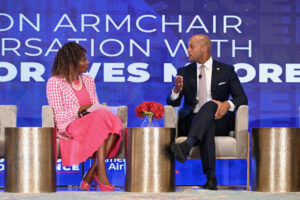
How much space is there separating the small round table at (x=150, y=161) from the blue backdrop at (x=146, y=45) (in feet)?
6.92

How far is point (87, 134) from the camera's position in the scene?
4785 millimetres

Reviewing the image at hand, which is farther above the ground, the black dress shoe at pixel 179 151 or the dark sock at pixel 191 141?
the dark sock at pixel 191 141

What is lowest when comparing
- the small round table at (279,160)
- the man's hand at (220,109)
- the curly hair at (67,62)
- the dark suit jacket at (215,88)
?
the small round table at (279,160)

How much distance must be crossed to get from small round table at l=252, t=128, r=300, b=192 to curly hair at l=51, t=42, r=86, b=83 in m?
1.64

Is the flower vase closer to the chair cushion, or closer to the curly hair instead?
the chair cushion

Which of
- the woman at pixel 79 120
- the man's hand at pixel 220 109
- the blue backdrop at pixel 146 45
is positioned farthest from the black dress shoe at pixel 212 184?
the blue backdrop at pixel 146 45

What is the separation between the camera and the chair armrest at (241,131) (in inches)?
201

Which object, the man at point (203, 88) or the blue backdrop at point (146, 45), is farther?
the blue backdrop at point (146, 45)

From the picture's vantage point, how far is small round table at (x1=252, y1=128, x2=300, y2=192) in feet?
14.8

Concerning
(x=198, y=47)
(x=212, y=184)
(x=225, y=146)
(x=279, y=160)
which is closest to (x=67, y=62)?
(x=198, y=47)

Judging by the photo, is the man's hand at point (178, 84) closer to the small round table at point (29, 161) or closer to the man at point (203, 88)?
the man at point (203, 88)

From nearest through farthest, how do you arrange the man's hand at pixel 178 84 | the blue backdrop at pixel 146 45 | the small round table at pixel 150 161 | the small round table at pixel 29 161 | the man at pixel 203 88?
the small round table at pixel 29 161, the small round table at pixel 150 161, the man's hand at pixel 178 84, the man at pixel 203 88, the blue backdrop at pixel 146 45

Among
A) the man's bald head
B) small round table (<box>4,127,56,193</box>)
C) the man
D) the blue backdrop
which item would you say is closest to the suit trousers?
the man

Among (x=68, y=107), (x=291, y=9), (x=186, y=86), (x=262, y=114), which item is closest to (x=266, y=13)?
(x=291, y=9)
